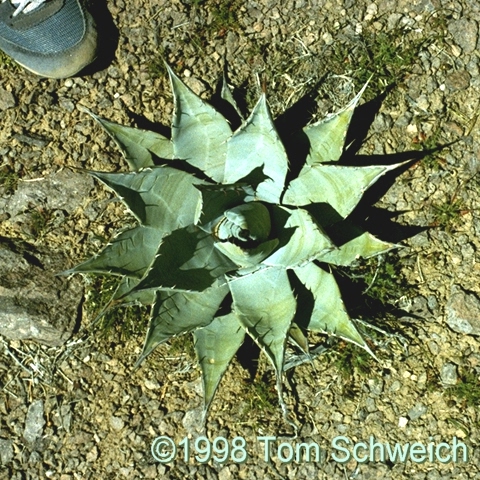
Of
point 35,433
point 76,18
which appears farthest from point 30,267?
point 76,18

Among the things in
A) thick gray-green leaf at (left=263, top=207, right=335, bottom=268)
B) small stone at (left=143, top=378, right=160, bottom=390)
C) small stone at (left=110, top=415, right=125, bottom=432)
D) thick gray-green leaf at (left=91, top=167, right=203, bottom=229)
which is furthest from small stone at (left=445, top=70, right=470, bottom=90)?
small stone at (left=110, top=415, right=125, bottom=432)

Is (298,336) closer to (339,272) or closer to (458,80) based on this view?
(339,272)

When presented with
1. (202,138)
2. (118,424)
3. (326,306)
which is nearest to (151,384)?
(118,424)

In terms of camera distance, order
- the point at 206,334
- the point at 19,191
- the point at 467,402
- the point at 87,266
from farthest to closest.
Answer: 1. the point at 19,191
2. the point at 467,402
3. the point at 206,334
4. the point at 87,266

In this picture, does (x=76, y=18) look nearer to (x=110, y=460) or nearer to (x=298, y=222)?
(x=298, y=222)

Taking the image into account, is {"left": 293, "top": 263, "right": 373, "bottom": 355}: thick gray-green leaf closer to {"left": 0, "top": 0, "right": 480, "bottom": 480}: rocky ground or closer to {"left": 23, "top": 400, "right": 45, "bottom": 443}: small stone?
{"left": 0, "top": 0, "right": 480, "bottom": 480}: rocky ground

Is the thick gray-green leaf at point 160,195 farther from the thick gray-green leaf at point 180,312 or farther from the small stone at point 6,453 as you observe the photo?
the small stone at point 6,453

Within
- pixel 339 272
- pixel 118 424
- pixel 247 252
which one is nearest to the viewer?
pixel 247 252
